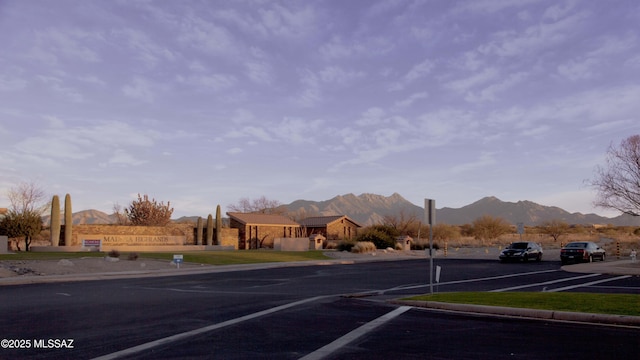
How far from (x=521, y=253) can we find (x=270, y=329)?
3308 cm

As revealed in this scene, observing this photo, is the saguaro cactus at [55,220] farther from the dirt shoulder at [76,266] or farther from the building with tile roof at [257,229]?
the building with tile roof at [257,229]

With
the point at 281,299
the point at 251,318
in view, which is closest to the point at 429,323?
the point at 251,318

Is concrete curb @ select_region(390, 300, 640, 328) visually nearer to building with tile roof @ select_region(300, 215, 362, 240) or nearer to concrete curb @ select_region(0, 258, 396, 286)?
concrete curb @ select_region(0, 258, 396, 286)

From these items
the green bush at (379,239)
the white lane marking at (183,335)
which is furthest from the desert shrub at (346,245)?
the white lane marking at (183,335)

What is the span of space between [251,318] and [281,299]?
394cm

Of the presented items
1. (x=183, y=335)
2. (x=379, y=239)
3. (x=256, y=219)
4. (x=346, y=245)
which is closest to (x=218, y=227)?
(x=256, y=219)

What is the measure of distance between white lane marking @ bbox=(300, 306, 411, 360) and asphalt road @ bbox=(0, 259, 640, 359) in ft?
0.06

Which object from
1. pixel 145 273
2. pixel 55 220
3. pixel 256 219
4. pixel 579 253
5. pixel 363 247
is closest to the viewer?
pixel 145 273

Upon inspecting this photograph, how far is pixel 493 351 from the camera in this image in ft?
27.9

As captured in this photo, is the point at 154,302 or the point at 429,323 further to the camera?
the point at 154,302

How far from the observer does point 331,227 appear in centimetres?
6262

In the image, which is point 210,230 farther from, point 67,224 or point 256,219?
point 67,224

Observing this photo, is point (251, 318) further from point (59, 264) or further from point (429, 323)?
point (59, 264)

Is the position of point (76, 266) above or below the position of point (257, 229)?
below
